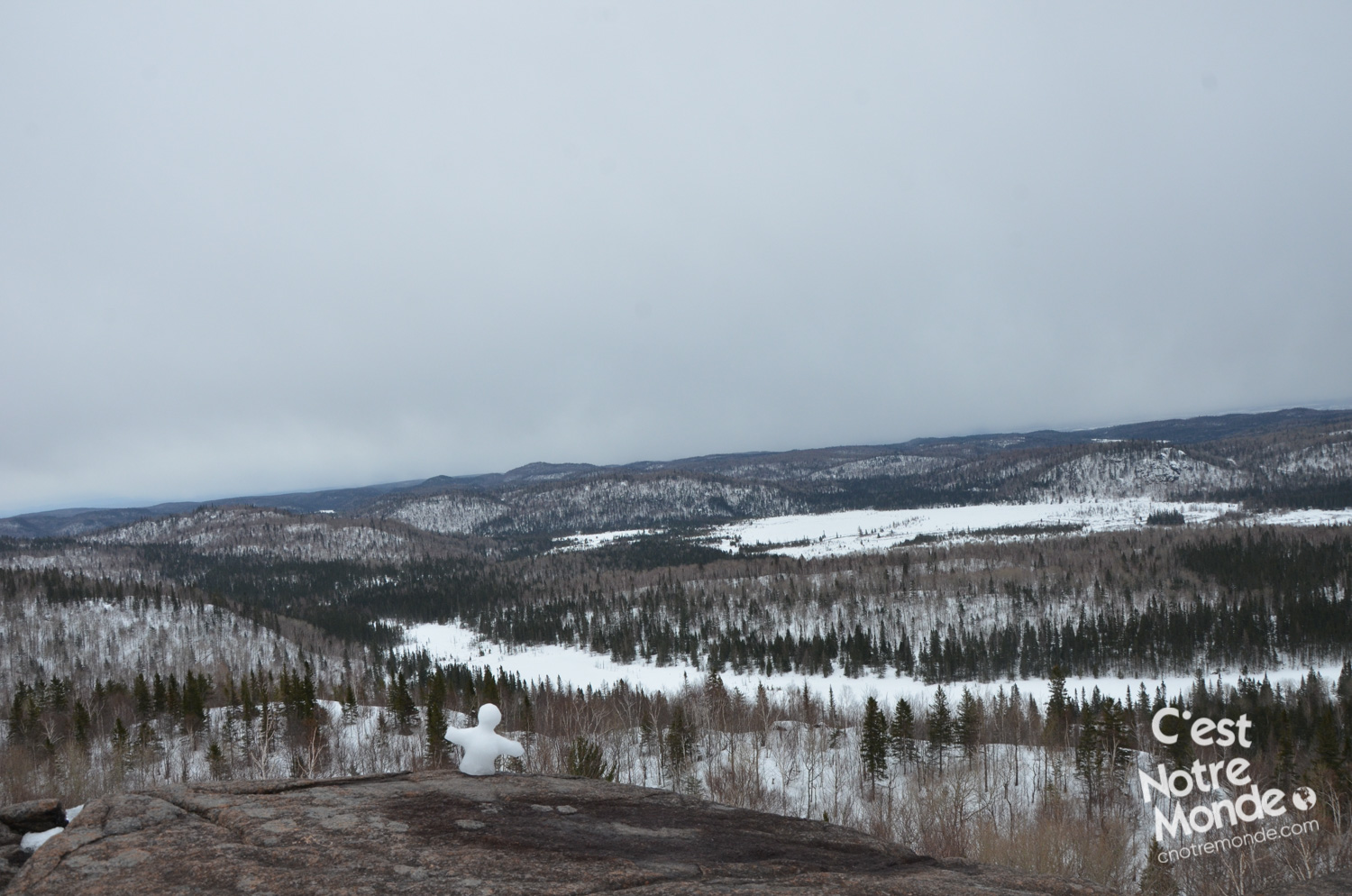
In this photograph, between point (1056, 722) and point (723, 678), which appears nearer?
point (1056, 722)

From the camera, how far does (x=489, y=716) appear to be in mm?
8500

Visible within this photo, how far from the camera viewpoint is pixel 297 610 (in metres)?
177

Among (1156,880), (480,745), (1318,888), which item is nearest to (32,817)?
(480,745)

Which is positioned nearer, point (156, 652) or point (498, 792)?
point (498, 792)

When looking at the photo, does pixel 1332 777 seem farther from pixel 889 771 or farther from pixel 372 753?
pixel 372 753

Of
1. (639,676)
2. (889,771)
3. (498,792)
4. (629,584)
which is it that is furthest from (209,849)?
(629,584)

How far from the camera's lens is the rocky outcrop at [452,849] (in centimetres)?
561

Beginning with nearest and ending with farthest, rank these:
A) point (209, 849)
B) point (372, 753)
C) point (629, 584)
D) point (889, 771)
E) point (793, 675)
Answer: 1. point (209, 849)
2. point (372, 753)
3. point (889, 771)
4. point (793, 675)
5. point (629, 584)

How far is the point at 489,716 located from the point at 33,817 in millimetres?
5351

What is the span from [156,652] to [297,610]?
6032cm

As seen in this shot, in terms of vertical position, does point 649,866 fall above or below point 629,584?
above

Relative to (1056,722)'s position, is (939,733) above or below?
above

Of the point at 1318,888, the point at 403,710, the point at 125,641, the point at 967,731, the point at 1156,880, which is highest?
the point at 1318,888

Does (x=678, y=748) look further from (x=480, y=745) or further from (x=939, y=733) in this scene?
(x=480, y=745)
